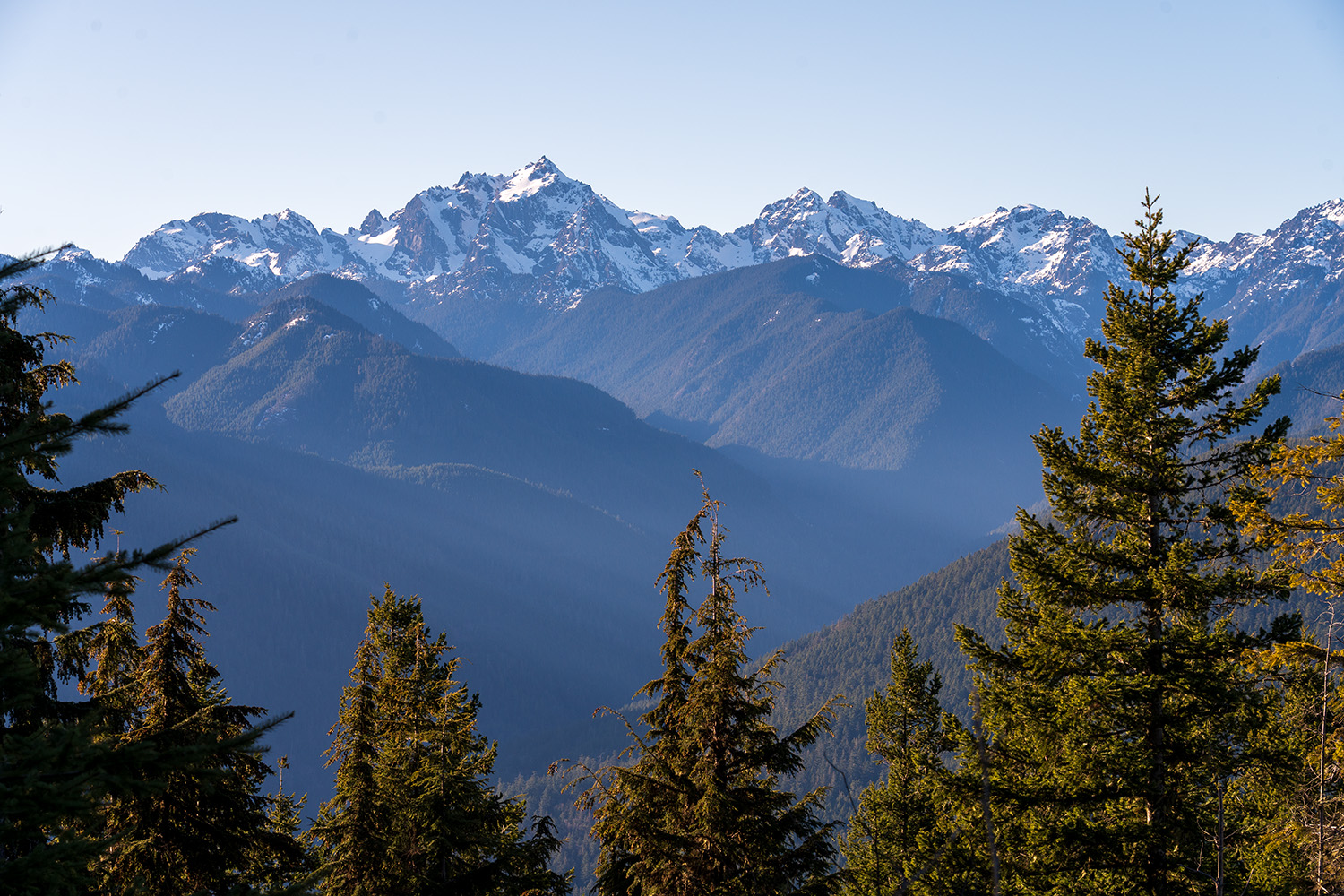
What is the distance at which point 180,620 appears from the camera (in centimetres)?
1692

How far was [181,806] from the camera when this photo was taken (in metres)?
16.2

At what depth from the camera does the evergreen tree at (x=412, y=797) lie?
772 inches

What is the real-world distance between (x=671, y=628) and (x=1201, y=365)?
998 cm

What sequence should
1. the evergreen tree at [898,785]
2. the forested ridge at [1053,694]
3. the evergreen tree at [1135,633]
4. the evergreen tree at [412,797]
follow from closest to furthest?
1. the forested ridge at [1053,694]
2. the evergreen tree at [1135,633]
3. the evergreen tree at [412,797]
4. the evergreen tree at [898,785]

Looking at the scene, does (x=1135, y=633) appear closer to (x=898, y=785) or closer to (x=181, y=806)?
(x=898, y=785)

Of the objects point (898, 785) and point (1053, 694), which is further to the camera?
point (898, 785)

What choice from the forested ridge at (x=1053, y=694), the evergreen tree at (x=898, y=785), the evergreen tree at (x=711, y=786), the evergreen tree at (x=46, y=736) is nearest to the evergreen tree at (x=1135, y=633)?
the forested ridge at (x=1053, y=694)

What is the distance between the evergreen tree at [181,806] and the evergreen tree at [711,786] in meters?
6.28

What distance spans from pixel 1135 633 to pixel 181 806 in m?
16.2

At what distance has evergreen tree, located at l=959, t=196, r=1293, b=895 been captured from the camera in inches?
522

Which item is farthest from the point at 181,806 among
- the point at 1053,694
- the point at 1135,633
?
the point at 1135,633

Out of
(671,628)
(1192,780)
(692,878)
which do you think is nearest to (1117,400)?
(1192,780)

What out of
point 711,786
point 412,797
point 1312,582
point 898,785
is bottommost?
point 898,785

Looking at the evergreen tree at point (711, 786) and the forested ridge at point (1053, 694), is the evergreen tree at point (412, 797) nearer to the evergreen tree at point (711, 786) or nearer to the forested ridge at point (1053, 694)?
the forested ridge at point (1053, 694)
